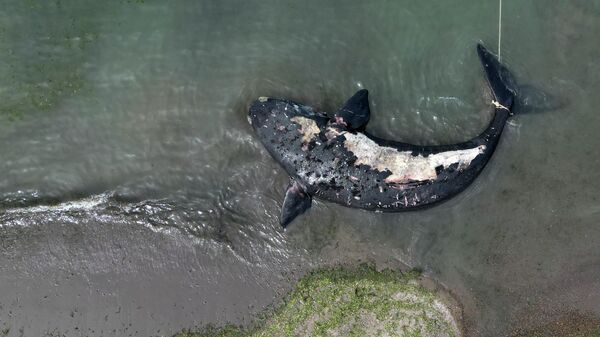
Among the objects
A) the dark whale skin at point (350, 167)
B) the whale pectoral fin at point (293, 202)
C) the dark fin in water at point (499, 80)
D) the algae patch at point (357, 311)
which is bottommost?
the algae patch at point (357, 311)

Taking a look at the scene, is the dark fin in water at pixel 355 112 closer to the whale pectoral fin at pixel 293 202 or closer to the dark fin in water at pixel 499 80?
the whale pectoral fin at pixel 293 202

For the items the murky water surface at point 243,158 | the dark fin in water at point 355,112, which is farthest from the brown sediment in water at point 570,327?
the dark fin in water at point 355,112

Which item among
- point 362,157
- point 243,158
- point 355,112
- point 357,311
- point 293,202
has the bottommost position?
point 357,311

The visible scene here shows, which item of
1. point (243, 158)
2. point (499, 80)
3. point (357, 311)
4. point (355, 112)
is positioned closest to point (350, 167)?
point (355, 112)

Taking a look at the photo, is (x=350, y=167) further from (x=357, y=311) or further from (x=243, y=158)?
(x=357, y=311)

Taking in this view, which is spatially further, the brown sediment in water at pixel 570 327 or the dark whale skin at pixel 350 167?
the brown sediment in water at pixel 570 327

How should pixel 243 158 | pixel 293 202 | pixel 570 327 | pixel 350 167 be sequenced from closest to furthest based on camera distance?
1. pixel 350 167
2. pixel 293 202
3. pixel 570 327
4. pixel 243 158

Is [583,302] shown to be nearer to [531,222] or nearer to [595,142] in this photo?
[531,222]

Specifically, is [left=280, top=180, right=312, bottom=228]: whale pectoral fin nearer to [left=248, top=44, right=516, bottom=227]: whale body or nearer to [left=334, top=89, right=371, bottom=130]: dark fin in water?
[left=248, top=44, right=516, bottom=227]: whale body

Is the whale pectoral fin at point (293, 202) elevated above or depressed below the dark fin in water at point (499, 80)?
below
